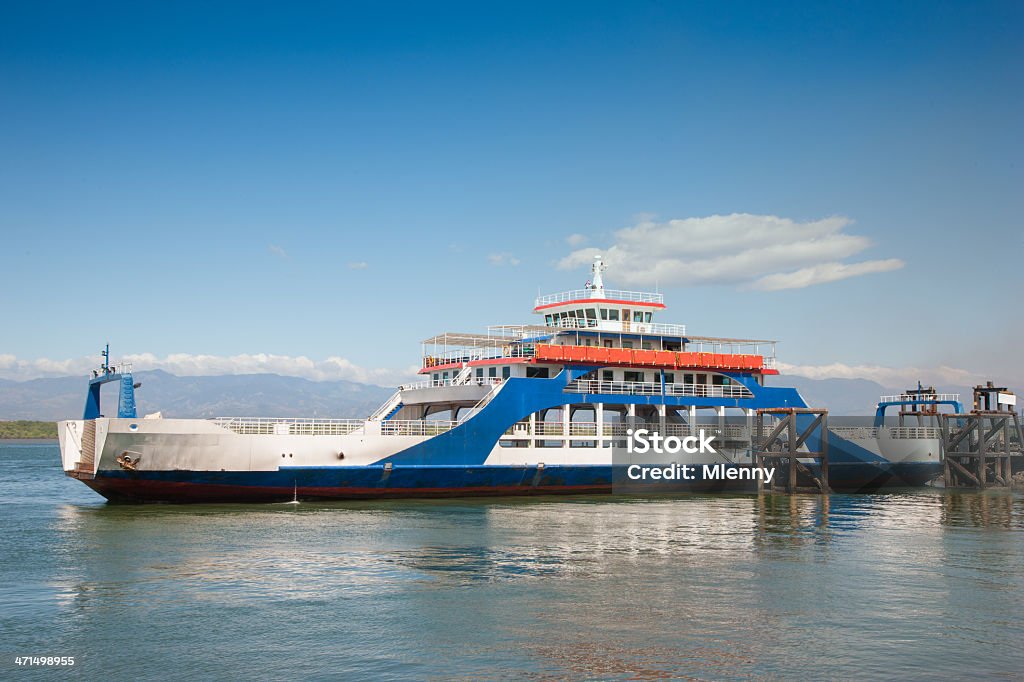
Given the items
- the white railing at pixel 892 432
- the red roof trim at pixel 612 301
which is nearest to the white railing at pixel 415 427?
the red roof trim at pixel 612 301

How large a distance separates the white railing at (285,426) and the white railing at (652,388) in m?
10.3

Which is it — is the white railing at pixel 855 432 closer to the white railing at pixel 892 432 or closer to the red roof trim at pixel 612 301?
the white railing at pixel 892 432

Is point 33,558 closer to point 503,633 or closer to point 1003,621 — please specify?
point 503,633

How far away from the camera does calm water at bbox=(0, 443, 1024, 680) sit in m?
15.4

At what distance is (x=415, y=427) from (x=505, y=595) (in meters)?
18.5

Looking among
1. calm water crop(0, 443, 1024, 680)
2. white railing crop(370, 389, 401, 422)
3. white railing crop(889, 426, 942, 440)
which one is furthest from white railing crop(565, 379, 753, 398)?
white railing crop(889, 426, 942, 440)

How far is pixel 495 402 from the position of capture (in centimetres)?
3853

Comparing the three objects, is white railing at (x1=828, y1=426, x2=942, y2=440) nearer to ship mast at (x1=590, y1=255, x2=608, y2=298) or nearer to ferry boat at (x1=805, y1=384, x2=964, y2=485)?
ferry boat at (x1=805, y1=384, x2=964, y2=485)

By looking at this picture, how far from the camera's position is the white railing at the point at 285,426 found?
34.3 metres

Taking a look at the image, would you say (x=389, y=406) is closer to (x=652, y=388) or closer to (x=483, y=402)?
(x=483, y=402)

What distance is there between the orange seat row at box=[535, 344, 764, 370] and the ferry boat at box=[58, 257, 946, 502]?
59 millimetres

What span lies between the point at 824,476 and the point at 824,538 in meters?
15.7

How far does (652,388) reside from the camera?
43.4 m

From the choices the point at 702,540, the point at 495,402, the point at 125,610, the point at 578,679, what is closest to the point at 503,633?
the point at 578,679
